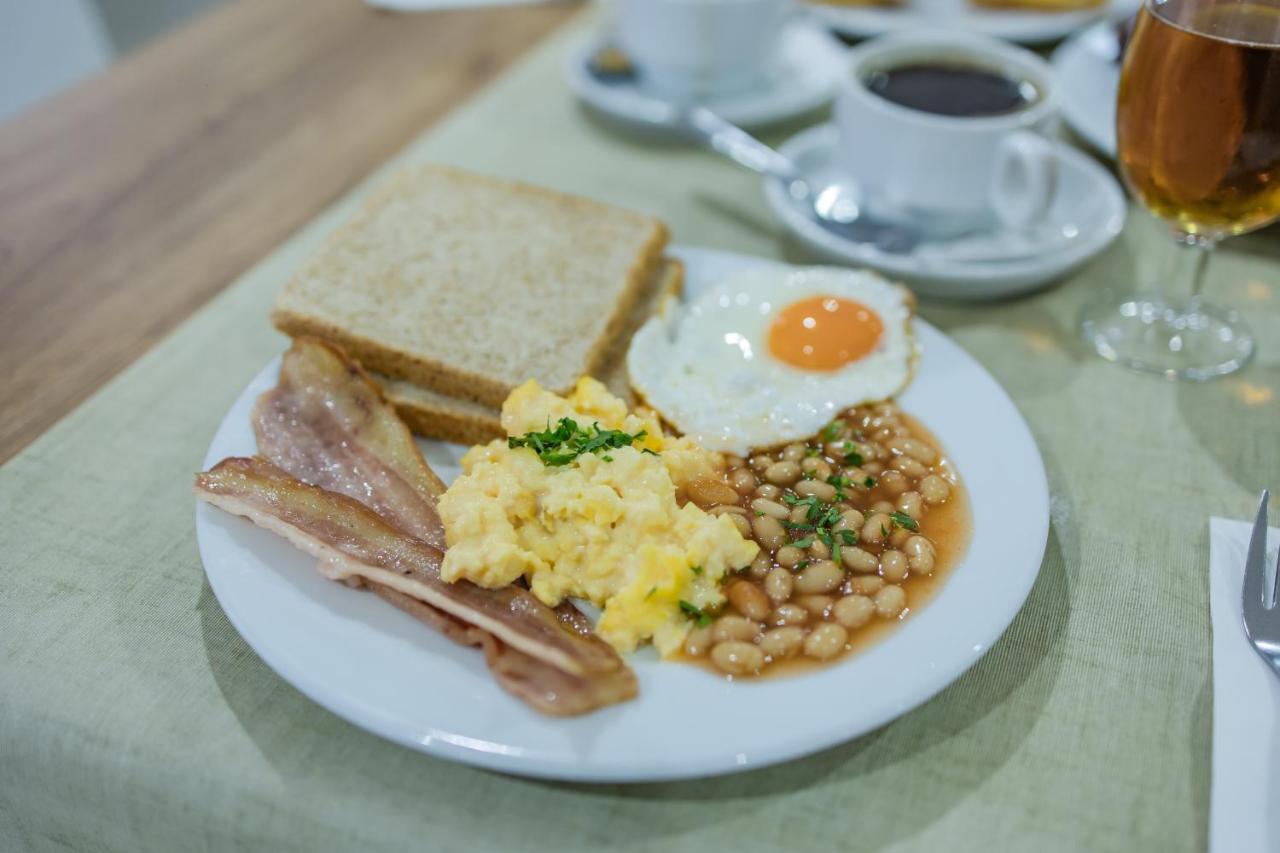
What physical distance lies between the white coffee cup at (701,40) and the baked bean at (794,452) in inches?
66.9

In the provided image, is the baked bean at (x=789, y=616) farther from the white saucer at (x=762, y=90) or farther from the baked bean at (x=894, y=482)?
the white saucer at (x=762, y=90)

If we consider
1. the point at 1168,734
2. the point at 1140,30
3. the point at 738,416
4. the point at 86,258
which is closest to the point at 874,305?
the point at 738,416

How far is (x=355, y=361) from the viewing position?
204 centimetres

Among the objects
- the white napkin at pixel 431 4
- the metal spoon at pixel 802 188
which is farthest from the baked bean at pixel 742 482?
the white napkin at pixel 431 4

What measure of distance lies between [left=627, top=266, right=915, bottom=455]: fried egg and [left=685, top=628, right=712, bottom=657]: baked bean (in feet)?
1.67

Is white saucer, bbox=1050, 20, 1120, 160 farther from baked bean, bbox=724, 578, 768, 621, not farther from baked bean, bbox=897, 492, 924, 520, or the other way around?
baked bean, bbox=724, 578, 768, 621

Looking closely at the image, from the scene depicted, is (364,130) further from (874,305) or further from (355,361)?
(874,305)

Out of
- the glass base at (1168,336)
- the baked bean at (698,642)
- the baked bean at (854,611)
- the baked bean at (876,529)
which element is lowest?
the glass base at (1168,336)

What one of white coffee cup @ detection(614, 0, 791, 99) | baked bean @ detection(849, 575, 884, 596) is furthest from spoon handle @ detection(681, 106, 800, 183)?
baked bean @ detection(849, 575, 884, 596)

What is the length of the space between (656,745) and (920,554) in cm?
59

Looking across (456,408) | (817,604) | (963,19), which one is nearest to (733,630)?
(817,604)

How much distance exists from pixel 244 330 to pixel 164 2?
212 inches

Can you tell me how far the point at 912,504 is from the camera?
1.77 meters

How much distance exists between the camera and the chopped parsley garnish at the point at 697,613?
59.6 inches
